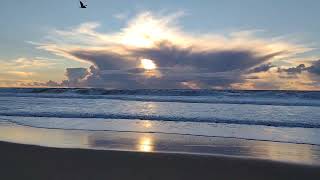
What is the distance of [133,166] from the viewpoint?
5613mm

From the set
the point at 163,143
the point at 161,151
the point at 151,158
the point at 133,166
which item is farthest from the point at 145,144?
the point at 133,166

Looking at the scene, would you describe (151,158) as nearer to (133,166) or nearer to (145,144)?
(133,166)

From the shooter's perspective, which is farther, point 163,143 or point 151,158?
point 163,143

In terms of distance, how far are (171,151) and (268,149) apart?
190 cm

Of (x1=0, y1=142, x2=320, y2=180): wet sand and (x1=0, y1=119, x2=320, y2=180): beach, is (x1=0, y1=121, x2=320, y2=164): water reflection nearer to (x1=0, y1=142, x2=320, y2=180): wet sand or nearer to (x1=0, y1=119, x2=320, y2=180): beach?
(x1=0, y1=119, x2=320, y2=180): beach

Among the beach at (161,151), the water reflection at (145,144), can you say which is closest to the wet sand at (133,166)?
the beach at (161,151)

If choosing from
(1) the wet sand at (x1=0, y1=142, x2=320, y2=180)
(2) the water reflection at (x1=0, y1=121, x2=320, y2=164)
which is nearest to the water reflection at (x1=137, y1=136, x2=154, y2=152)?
(2) the water reflection at (x1=0, y1=121, x2=320, y2=164)

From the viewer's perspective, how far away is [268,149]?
24.1 ft

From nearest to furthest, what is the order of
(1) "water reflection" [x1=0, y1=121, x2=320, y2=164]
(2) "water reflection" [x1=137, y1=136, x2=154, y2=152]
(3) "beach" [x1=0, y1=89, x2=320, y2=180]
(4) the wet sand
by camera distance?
(4) the wet sand < (3) "beach" [x1=0, y1=89, x2=320, y2=180] < (1) "water reflection" [x1=0, y1=121, x2=320, y2=164] < (2) "water reflection" [x1=137, y1=136, x2=154, y2=152]

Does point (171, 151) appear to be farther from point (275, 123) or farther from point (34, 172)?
point (275, 123)

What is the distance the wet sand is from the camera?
5.14 m

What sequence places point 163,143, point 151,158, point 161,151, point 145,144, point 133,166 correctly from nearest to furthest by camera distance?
point 133,166, point 151,158, point 161,151, point 145,144, point 163,143

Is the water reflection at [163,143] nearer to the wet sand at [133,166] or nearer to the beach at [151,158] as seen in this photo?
the beach at [151,158]

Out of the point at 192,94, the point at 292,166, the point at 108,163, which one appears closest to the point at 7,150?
the point at 108,163
